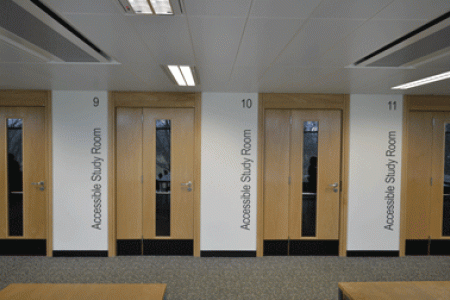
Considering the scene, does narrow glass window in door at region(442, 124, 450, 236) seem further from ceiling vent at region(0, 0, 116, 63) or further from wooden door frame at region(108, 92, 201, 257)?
ceiling vent at region(0, 0, 116, 63)

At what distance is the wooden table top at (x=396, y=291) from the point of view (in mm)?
1729

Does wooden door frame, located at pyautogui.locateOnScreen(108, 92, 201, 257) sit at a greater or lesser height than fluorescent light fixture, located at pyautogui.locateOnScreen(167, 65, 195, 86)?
lesser

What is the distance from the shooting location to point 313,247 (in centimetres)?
390

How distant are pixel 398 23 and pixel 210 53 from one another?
1287mm

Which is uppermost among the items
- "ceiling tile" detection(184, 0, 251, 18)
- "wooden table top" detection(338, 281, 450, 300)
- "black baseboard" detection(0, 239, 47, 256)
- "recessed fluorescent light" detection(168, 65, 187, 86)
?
"ceiling tile" detection(184, 0, 251, 18)

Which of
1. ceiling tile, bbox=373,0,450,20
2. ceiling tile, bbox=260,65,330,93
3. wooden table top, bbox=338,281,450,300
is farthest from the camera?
ceiling tile, bbox=260,65,330,93

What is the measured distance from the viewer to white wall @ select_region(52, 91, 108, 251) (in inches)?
147

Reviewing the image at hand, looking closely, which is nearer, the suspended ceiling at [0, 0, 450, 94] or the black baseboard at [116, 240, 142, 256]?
the suspended ceiling at [0, 0, 450, 94]

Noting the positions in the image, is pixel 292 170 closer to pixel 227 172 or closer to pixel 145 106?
pixel 227 172

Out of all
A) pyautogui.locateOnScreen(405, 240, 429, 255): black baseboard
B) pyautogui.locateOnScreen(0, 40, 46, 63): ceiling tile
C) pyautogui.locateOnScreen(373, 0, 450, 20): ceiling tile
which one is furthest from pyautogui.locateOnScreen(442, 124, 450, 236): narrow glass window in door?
pyautogui.locateOnScreen(0, 40, 46, 63): ceiling tile

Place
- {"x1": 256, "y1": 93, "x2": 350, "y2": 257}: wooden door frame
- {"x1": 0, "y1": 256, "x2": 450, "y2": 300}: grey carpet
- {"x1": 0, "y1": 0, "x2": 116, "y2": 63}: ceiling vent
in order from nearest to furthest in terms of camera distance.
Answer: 1. {"x1": 0, "y1": 0, "x2": 116, "y2": 63}: ceiling vent
2. {"x1": 0, "y1": 256, "x2": 450, "y2": 300}: grey carpet
3. {"x1": 256, "y1": 93, "x2": 350, "y2": 257}: wooden door frame

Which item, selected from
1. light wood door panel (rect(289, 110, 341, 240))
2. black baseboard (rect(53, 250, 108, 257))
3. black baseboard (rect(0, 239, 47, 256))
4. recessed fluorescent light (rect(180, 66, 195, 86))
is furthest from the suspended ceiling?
black baseboard (rect(53, 250, 108, 257))

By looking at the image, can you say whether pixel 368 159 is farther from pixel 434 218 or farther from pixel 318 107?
pixel 434 218

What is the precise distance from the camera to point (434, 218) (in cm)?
397
